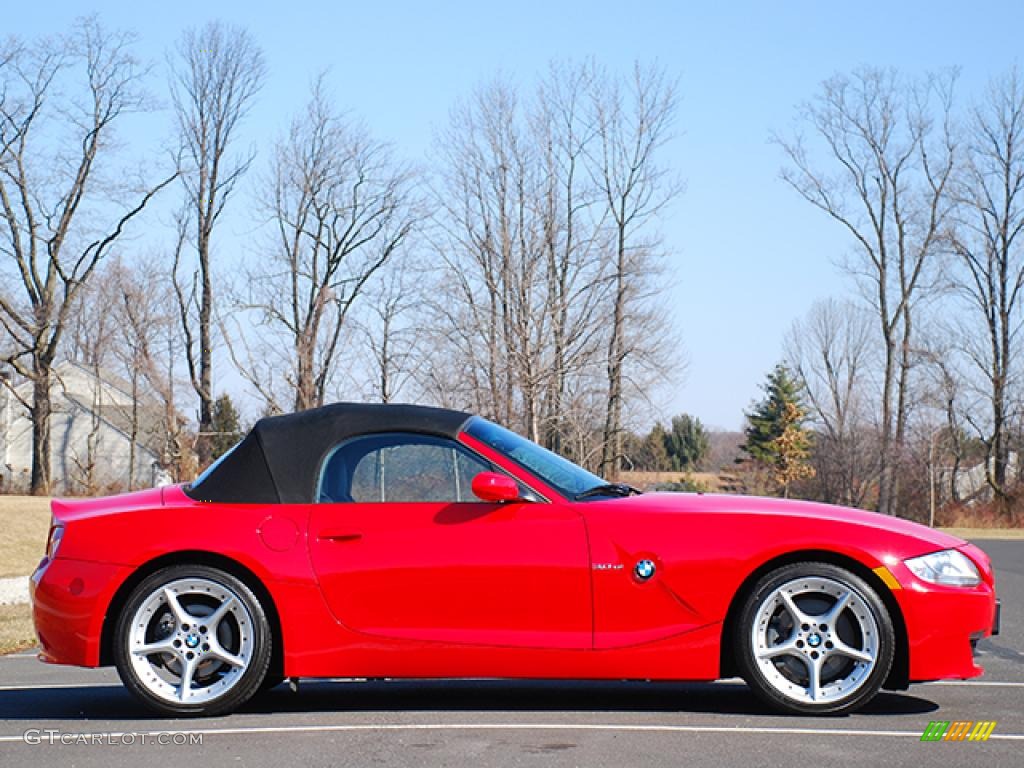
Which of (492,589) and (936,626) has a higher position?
(492,589)

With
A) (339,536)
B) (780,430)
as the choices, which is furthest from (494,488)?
(780,430)

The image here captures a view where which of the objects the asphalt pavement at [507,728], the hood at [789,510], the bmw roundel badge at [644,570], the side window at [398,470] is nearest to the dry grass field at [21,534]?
the asphalt pavement at [507,728]

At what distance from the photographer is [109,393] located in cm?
6731

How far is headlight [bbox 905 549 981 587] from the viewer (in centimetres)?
595

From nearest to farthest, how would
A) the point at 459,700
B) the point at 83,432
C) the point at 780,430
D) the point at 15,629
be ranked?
the point at 459,700 → the point at 15,629 → the point at 83,432 → the point at 780,430

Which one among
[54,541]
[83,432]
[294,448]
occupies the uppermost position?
[83,432]

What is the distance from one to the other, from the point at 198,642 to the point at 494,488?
5.04ft

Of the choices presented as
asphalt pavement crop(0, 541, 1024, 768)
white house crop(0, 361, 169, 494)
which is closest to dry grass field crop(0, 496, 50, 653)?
asphalt pavement crop(0, 541, 1024, 768)

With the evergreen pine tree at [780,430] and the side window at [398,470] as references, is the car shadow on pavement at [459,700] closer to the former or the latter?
the side window at [398,470]

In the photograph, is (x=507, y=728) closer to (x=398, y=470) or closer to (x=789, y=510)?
(x=398, y=470)

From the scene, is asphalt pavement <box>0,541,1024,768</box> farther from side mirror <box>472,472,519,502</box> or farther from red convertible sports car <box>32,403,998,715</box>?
side mirror <box>472,472,519,502</box>

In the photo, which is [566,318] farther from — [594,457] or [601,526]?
[601,526]

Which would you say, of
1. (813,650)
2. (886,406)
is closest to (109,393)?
(886,406)

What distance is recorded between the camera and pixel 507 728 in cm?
565
